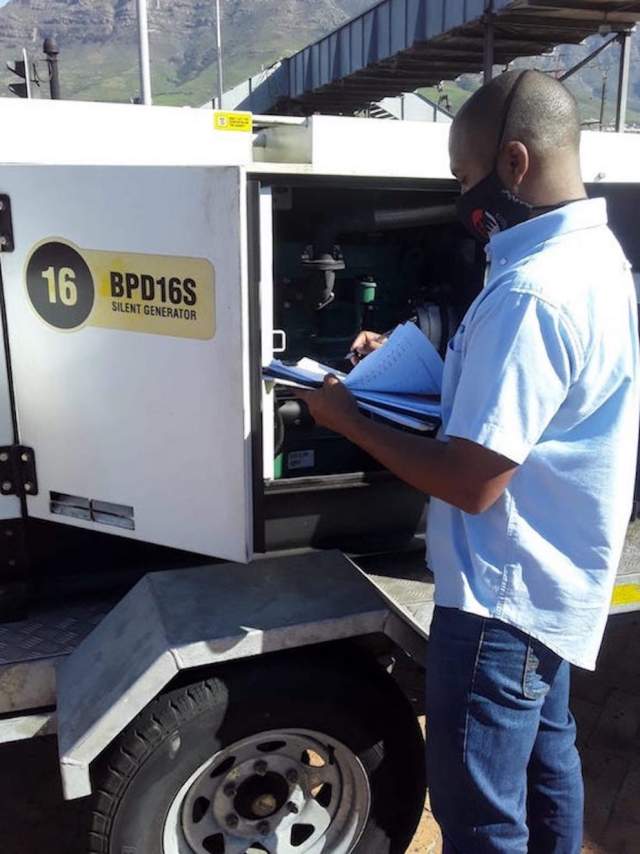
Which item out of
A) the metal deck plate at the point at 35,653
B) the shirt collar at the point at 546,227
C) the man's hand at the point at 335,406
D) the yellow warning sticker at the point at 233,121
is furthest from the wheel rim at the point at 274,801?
the yellow warning sticker at the point at 233,121

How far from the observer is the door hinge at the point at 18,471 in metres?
2.44

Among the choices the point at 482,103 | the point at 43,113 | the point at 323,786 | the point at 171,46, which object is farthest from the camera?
the point at 171,46

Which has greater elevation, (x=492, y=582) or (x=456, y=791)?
(x=492, y=582)

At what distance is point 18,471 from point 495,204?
154 centimetres

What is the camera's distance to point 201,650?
2127mm

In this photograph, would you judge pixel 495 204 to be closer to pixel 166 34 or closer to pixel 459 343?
pixel 459 343

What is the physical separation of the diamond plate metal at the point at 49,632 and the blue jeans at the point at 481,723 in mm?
1116

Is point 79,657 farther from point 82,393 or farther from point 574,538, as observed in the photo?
point 574,538

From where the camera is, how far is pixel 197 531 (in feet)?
7.72

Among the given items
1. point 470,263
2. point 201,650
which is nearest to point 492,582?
point 201,650

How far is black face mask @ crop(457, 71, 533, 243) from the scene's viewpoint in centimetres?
170

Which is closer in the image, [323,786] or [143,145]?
[323,786]

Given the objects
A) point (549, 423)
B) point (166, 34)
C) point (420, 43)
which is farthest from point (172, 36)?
point (549, 423)

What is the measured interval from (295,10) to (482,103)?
172 meters
